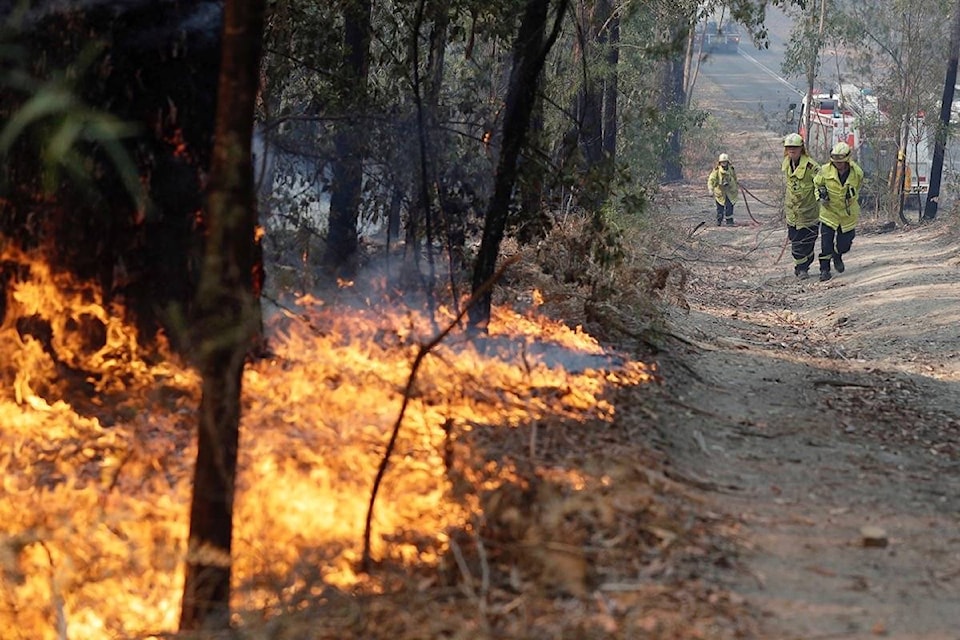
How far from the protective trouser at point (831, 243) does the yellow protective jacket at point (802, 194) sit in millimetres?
223

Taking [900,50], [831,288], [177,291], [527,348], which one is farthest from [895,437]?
[900,50]

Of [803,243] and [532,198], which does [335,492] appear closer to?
[532,198]

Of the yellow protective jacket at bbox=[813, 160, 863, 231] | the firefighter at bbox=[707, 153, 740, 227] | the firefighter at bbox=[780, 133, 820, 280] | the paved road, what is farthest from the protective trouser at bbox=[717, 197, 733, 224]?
the paved road

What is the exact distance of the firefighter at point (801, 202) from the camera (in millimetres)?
16906

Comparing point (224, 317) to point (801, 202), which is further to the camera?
point (801, 202)

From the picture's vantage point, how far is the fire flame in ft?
16.0

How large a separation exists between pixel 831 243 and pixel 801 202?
746 millimetres

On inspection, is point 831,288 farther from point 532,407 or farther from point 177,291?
point 177,291

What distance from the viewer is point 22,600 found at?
16.1 feet

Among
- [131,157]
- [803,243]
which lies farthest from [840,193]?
[131,157]

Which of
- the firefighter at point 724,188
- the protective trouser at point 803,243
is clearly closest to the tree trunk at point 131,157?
the protective trouser at point 803,243

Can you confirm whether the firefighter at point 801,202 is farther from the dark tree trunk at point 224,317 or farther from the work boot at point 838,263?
the dark tree trunk at point 224,317

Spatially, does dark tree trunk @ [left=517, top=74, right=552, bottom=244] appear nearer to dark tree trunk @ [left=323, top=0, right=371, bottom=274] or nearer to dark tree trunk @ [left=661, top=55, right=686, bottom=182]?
dark tree trunk @ [left=323, top=0, right=371, bottom=274]

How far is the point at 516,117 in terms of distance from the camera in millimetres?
8117
